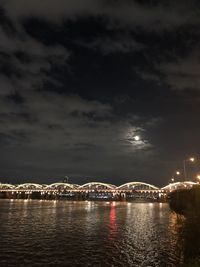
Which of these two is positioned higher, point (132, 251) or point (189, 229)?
point (189, 229)

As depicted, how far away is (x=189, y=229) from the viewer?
1101 inches

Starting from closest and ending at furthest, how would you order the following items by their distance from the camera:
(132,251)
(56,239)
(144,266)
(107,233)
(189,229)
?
(144,266)
(189,229)
(132,251)
(56,239)
(107,233)

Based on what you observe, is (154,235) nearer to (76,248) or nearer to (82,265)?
(76,248)

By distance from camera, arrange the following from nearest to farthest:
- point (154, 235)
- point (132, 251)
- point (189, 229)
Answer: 1. point (189, 229)
2. point (132, 251)
3. point (154, 235)

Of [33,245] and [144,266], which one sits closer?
[144,266]

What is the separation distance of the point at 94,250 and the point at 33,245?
6.66 m

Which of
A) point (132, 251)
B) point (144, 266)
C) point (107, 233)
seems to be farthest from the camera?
point (107, 233)

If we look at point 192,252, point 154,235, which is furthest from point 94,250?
point 154,235

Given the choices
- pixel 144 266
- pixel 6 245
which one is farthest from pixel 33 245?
pixel 144 266

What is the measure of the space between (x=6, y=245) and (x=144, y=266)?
52.2 feet

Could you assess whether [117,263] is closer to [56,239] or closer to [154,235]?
[56,239]

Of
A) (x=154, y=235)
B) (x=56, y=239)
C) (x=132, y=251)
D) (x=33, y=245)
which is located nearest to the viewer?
(x=132, y=251)

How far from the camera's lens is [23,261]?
83.9 ft

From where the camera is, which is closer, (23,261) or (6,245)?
(23,261)
